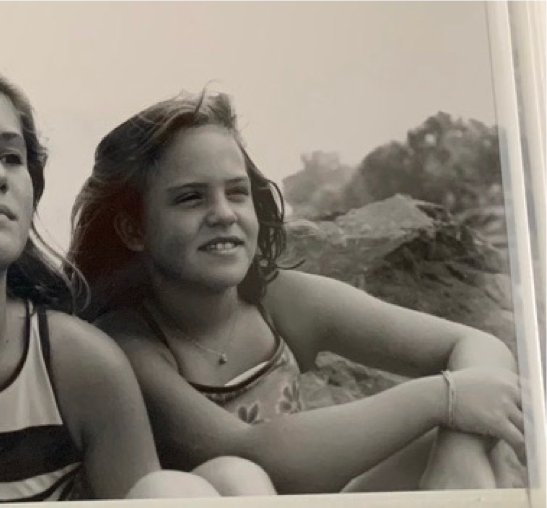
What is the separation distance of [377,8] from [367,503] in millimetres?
700

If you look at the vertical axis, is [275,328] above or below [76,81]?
below

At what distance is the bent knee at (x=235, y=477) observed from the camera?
0.99m

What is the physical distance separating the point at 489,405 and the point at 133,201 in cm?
54

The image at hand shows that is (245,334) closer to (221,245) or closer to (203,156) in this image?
(221,245)

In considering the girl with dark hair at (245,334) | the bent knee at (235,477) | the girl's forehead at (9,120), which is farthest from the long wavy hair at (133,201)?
the bent knee at (235,477)

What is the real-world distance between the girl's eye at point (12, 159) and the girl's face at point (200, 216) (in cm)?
18

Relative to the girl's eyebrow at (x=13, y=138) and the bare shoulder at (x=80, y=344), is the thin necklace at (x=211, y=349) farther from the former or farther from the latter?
the girl's eyebrow at (x=13, y=138)

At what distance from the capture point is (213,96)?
1.12m

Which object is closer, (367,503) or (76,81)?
(367,503)

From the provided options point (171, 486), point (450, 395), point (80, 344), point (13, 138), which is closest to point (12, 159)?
point (13, 138)

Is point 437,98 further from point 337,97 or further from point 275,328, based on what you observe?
point 275,328

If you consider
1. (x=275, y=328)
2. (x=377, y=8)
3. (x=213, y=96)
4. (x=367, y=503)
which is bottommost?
(x=367, y=503)

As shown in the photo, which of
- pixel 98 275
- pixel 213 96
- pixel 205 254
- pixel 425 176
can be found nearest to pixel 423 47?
pixel 425 176

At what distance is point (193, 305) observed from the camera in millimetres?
1067
